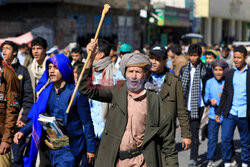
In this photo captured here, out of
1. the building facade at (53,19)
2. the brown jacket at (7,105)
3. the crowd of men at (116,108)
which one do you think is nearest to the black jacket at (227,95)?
the crowd of men at (116,108)

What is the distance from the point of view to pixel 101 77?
5059 mm

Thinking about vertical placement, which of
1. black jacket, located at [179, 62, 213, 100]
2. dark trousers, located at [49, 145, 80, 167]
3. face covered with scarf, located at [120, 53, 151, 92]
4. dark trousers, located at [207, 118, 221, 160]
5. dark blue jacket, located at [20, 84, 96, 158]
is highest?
face covered with scarf, located at [120, 53, 151, 92]

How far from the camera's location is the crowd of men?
338cm

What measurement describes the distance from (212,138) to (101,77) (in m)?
2.37

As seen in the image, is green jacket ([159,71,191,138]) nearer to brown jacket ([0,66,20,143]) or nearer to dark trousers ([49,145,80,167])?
dark trousers ([49,145,80,167])

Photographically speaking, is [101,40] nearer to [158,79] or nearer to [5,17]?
[158,79]

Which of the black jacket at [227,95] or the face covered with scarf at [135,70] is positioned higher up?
the face covered with scarf at [135,70]

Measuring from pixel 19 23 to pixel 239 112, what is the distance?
53.1 ft

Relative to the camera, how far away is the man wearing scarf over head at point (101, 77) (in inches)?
194

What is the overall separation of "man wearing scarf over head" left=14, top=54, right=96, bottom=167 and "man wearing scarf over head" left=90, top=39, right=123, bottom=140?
0.73m

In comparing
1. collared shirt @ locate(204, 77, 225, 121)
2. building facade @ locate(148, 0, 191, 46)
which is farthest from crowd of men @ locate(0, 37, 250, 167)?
building facade @ locate(148, 0, 191, 46)

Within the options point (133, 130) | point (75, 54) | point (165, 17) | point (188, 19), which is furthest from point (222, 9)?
point (133, 130)

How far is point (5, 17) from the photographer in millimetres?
21359

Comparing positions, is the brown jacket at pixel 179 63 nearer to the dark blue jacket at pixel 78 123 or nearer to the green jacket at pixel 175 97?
the green jacket at pixel 175 97
